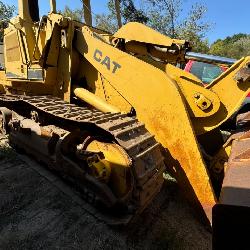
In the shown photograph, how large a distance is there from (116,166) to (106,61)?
151cm

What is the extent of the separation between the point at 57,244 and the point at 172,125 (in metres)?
1.75

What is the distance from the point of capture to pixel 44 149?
4.34 meters

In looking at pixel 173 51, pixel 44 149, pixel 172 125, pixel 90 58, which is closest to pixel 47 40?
pixel 90 58

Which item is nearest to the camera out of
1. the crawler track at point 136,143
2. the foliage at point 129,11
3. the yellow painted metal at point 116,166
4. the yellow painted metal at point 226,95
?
the crawler track at point 136,143

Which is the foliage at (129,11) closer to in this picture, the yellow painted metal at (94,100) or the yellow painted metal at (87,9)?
the yellow painted metal at (87,9)

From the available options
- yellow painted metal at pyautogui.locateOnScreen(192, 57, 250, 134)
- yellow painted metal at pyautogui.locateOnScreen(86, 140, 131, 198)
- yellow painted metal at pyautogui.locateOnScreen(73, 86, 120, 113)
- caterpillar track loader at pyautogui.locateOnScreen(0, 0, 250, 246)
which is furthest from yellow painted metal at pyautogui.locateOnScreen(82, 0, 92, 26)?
yellow painted metal at pyautogui.locateOnScreen(86, 140, 131, 198)

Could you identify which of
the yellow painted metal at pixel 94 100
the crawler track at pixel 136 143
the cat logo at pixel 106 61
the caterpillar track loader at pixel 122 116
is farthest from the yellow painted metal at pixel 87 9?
the crawler track at pixel 136 143

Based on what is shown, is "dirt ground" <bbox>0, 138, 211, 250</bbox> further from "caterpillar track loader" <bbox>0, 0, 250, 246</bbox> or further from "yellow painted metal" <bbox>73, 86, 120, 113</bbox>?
"yellow painted metal" <bbox>73, 86, 120, 113</bbox>

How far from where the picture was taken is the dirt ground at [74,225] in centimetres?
335

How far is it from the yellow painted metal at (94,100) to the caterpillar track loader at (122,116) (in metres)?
0.01

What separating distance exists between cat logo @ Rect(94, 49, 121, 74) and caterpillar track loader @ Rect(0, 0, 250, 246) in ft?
0.04

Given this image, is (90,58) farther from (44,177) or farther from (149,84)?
(44,177)

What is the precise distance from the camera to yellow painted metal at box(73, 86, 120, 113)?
4.35 meters

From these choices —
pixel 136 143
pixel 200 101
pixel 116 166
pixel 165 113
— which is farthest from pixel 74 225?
pixel 200 101
